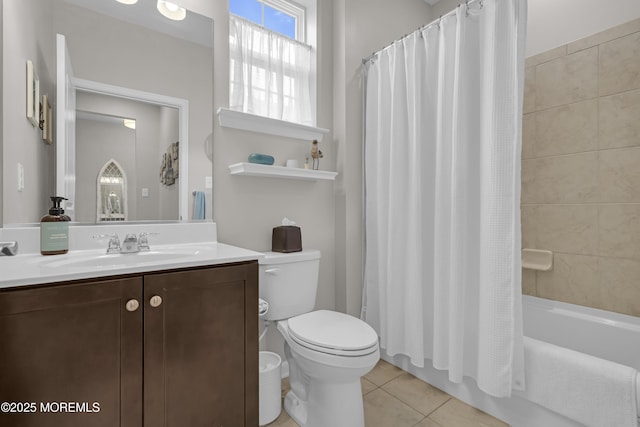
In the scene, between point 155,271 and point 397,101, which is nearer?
point 155,271

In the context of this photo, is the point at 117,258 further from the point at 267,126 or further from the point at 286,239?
the point at 267,126

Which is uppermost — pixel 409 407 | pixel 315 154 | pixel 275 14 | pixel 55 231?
pixel 275 14

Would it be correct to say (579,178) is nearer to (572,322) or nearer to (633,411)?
(572,322)

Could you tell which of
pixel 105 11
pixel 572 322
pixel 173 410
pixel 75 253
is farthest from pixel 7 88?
pixel 572 322

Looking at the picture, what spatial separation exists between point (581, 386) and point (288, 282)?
1.35 metres

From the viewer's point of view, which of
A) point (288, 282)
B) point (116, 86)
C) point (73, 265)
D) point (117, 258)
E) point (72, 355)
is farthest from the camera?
point (288, 282)

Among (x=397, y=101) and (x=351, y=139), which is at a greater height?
(x=397, y=101)

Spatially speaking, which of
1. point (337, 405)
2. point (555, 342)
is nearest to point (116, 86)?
point (337, 405)

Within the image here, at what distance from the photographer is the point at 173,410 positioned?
108cm

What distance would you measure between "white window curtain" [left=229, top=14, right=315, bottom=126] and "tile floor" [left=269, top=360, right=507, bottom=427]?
68.3 inches

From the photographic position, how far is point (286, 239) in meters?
1.86

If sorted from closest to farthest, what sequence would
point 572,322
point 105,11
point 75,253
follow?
point 75,253 → point 105,11 → point 572,322

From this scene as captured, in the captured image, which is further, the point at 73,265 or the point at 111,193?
the point at 111,193

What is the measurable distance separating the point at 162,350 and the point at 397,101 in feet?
5.84
